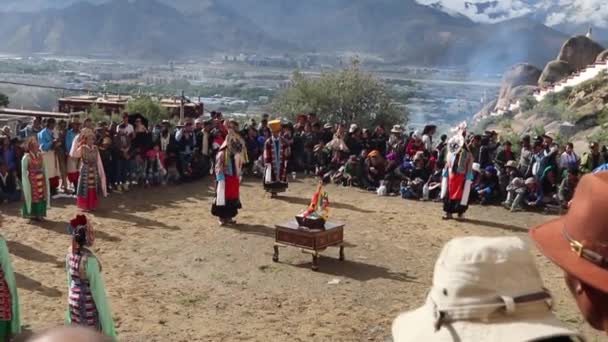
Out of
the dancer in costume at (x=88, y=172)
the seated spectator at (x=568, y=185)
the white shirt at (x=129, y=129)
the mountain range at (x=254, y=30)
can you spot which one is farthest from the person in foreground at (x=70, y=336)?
the mountain range at (x=254, y=30)

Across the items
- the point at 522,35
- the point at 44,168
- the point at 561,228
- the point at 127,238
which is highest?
the point at 522,35

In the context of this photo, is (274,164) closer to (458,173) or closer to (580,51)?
(458,173)

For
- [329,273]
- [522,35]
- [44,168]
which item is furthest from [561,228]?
[522,35]

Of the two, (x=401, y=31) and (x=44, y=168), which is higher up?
(x=401, y=31)

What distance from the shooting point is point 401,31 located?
355 feet

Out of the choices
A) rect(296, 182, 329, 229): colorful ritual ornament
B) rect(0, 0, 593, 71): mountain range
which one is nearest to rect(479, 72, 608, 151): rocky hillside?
rect(296, 182, 329, 229): colorful ritual ornament

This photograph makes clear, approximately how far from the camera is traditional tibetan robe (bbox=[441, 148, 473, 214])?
1262cm

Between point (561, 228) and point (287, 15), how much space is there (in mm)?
130067

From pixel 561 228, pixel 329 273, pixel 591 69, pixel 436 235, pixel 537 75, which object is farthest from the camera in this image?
pixel 537 75

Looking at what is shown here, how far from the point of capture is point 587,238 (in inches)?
70.1

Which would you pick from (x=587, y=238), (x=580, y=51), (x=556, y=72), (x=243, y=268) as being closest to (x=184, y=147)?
(x=243, y=268)

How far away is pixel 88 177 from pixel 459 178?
6337 mm

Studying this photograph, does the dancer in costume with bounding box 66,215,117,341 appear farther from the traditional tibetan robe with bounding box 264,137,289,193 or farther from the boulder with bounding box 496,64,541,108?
the boulder with bounding box 496,64,541,108

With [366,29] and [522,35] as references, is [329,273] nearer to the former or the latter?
[522,35]
